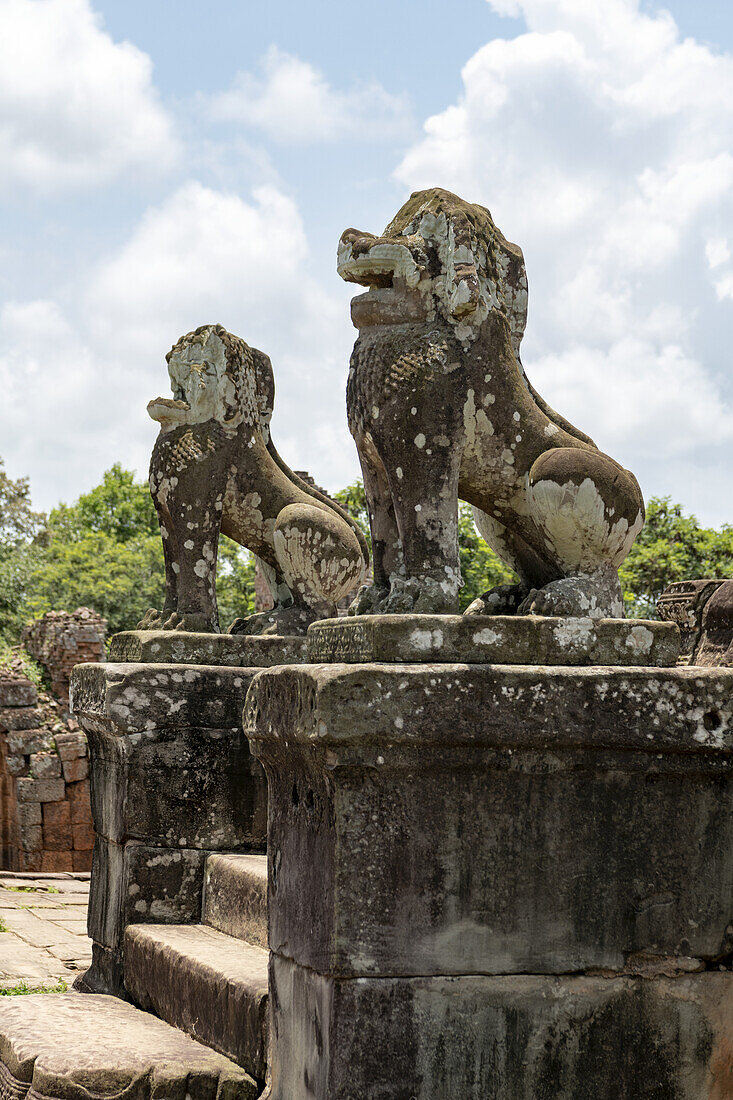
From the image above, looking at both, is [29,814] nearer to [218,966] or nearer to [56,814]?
[56,814]

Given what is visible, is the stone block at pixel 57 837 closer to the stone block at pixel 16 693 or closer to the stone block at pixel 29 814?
the stone block at pixel 29 814

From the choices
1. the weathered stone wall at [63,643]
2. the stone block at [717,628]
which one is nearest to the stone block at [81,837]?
the weathered stone wall at [63,643]

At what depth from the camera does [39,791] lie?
15.5 meters

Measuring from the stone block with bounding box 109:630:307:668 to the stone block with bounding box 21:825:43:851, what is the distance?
11001 mm

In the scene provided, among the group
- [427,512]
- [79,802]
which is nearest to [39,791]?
[79,802]

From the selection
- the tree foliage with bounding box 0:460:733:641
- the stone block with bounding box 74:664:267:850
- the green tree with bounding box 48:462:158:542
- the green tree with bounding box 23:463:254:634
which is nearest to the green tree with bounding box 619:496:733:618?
the tree foliage with bounding box 0:460:733:641

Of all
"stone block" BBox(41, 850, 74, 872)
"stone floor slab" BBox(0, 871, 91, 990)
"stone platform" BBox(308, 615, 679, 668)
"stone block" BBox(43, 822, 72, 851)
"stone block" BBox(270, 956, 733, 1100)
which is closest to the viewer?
"stone block" BBox(270, 956, 733, 1100)

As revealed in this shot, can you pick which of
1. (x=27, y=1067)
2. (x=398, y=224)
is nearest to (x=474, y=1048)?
(x=27, y=1067)

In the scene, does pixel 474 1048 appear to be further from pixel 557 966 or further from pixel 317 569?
pixel 317 569

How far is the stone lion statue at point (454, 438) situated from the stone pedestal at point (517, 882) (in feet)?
1.48

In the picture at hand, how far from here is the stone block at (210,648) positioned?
511 cm

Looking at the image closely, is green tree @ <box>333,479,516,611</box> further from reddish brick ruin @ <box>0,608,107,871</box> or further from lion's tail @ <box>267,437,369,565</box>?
lion's tail @ <box>267,437,369,565</box>

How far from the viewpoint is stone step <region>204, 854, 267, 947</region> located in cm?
444

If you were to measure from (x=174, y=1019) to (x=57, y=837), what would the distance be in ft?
39.0
